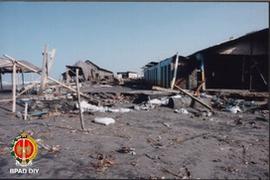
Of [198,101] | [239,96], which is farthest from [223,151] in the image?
[239,96]

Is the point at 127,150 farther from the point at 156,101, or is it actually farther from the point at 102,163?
the point at 156,101

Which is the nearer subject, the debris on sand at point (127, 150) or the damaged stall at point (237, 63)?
the debris on sand at point (127, 150)

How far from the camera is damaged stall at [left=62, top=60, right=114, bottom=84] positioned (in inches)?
1183

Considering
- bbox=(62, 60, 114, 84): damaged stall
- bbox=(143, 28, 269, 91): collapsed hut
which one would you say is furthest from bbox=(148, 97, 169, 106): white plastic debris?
bbox=(62, 60, 114, 84): damaged stall

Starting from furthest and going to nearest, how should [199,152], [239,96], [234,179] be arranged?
[239,96]
[199,152]
[234,179]

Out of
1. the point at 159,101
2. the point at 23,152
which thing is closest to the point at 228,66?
the point at 159,101

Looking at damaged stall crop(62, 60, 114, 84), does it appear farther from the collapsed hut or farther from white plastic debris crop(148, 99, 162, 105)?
white plastic debris crop(148, 99, 162, 105)

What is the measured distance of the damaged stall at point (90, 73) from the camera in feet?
98.6

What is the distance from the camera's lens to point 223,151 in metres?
4.84

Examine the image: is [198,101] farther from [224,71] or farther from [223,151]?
[224,71]

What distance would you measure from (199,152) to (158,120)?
3217 mm

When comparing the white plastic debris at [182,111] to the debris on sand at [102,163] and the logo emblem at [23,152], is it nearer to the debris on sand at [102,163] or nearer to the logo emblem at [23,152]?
the debris on sand at [102,163]

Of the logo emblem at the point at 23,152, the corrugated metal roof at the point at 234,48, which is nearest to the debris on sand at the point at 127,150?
the logo emblem at the point at 23,152

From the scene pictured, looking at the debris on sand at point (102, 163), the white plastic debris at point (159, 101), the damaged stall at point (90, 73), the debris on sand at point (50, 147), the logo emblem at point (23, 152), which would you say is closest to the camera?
the logo emblem at point (23, 152)
